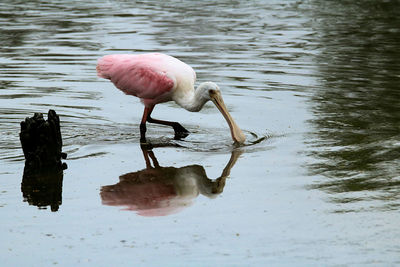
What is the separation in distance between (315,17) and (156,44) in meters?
5.76

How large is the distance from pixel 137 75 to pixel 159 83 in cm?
52

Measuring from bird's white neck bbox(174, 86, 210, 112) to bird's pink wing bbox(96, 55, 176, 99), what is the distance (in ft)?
0.56

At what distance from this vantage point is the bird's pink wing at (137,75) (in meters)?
11.4

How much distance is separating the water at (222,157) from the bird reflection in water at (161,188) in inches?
0.7

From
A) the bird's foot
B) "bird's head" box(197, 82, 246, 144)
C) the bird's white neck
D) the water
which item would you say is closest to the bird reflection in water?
the water

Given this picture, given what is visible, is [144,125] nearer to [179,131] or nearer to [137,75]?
[179,131]

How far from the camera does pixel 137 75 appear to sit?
11.8 m

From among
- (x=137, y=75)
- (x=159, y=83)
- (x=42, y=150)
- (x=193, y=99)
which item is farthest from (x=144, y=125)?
(x=42, y=150)

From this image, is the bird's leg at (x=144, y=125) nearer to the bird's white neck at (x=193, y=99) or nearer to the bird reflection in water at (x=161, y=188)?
the bird's white neck at (x=193, y=99)

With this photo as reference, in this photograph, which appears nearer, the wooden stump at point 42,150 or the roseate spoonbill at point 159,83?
the wooden stump at point 42,150

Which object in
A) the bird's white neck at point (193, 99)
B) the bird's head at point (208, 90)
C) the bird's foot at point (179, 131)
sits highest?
the bird's head at point (208, 90)

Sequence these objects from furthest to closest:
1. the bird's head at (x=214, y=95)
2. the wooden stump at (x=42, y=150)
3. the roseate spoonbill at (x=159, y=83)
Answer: the roseate spoonbill at (x=159, y=83)
the bird's head at (x=214, y=95)
the wooden stump at (x=42, y=150)

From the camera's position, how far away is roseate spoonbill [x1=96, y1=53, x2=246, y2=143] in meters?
11.0

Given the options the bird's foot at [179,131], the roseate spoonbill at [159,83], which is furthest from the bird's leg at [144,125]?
the bird's foot at [179,131]
